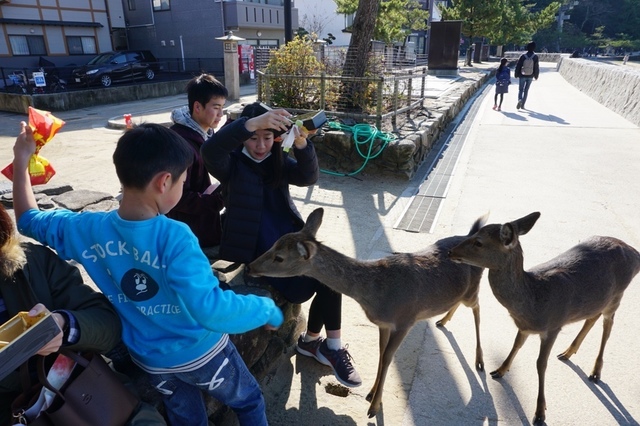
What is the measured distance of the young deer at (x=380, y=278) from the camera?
2.56 meters

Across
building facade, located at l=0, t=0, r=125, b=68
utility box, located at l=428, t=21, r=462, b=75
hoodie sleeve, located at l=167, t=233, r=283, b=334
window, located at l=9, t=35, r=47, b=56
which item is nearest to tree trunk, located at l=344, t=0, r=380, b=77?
hoodie sleeve, located at l=167, t=233, r=283, b=334

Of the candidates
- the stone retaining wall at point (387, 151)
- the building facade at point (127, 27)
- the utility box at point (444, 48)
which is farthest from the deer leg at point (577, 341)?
the building facade at point (127, 27)

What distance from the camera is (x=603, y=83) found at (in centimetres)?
1587

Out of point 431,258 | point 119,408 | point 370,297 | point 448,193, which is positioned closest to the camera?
point 119,408

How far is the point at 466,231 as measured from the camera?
16.9 ft

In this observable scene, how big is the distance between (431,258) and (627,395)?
151 cm

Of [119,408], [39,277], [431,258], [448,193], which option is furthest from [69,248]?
[448,193]

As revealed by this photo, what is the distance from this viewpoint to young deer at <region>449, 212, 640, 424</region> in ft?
8.68

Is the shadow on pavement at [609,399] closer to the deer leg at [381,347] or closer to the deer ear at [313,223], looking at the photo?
the deer leg at [381,347]

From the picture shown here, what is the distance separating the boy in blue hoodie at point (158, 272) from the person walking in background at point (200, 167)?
113cm

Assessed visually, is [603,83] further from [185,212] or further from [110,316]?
[110,316]

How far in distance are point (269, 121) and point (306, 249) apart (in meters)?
0.77

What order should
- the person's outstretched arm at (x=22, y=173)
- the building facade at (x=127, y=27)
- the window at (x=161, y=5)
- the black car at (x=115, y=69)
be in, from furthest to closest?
1. the window at (x=161, y=5)
2. the building facade at (x=127, y=27)
3. the black car at (x=115, y=69)
4. the person's outstretched arm at (x=22, y=173)

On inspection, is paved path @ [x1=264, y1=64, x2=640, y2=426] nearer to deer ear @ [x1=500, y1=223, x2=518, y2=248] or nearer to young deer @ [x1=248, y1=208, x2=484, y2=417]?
young deer @ [x1=248, y1=208, x2=484, y2=417]
